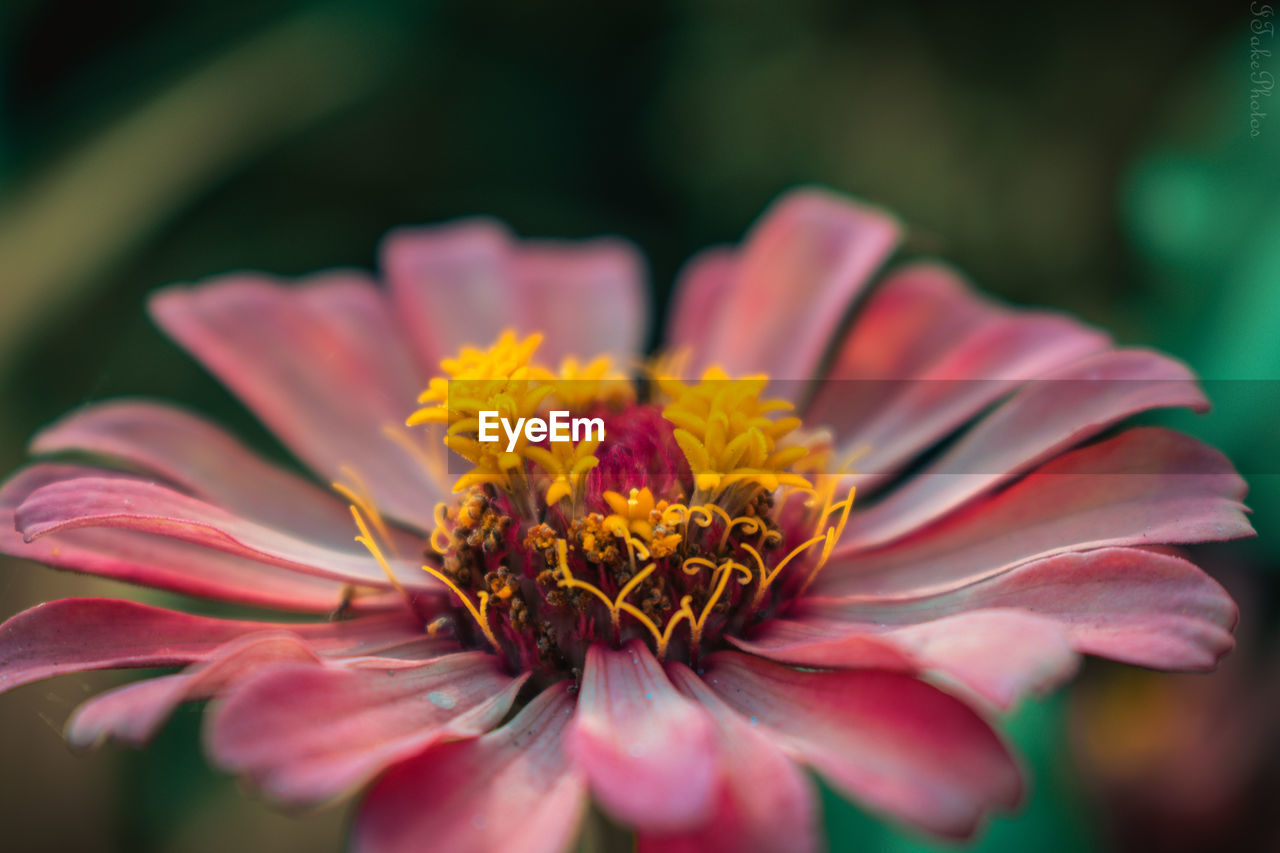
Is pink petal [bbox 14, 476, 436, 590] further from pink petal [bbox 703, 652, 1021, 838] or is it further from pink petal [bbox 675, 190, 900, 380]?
pink petal [bbox 675, 190, 900, 380]

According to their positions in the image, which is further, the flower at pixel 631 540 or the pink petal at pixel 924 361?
the pink petal at pixel 924 361

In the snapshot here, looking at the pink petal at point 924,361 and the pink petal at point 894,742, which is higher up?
the pink petal at point 924,361

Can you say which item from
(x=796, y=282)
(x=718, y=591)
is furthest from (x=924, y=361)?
(x=718, y=591)

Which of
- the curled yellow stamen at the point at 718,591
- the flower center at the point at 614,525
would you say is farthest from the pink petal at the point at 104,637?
the curled yellow stamen at the point at 718,591

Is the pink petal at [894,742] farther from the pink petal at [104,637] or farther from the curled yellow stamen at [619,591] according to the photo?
the pink petal at [104,637]

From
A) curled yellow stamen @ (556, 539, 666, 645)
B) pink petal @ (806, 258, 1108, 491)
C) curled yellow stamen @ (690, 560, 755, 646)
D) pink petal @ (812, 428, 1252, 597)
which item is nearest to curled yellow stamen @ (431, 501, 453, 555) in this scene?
curled yellow stamen @ (556, 539, 666, 645)

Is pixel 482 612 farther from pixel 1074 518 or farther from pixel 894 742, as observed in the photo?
pixel 1074 518
